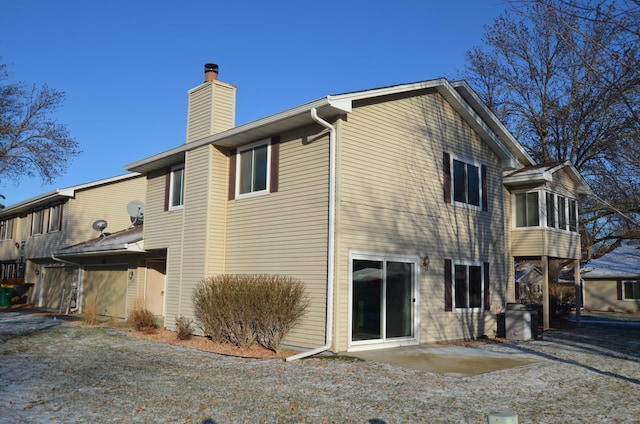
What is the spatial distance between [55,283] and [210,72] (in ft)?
49.5

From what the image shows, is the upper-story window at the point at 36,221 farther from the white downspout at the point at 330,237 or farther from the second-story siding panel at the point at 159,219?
the white downspout at the point at 330,237

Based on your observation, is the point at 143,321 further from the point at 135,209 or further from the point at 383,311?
the point at 383,311

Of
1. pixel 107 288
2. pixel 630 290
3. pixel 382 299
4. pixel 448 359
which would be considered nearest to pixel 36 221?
pixel 107 288

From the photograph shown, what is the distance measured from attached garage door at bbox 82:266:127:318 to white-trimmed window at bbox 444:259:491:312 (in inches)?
444

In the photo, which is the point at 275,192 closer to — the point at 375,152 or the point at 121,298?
the point at 375,152

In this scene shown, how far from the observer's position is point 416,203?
1364 centimetres

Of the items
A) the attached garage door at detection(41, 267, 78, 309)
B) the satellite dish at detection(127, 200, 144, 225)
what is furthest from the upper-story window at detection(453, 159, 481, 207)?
the attached garage door at detection(41, 267, 78, 309)

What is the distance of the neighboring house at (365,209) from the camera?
11.7 m

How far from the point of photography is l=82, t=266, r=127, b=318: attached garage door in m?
19.4

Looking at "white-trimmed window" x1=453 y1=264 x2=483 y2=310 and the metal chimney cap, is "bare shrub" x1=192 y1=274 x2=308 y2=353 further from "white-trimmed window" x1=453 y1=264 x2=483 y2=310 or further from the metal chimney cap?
the metal chimney cap

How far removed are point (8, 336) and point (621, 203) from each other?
15089 mm

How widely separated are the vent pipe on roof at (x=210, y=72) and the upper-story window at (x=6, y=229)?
21204mm

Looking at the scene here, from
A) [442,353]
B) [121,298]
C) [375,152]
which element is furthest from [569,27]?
[121,298]

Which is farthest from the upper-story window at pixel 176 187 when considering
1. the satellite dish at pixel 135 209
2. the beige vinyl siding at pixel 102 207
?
the beige vinyl siding at pixel 102 207
